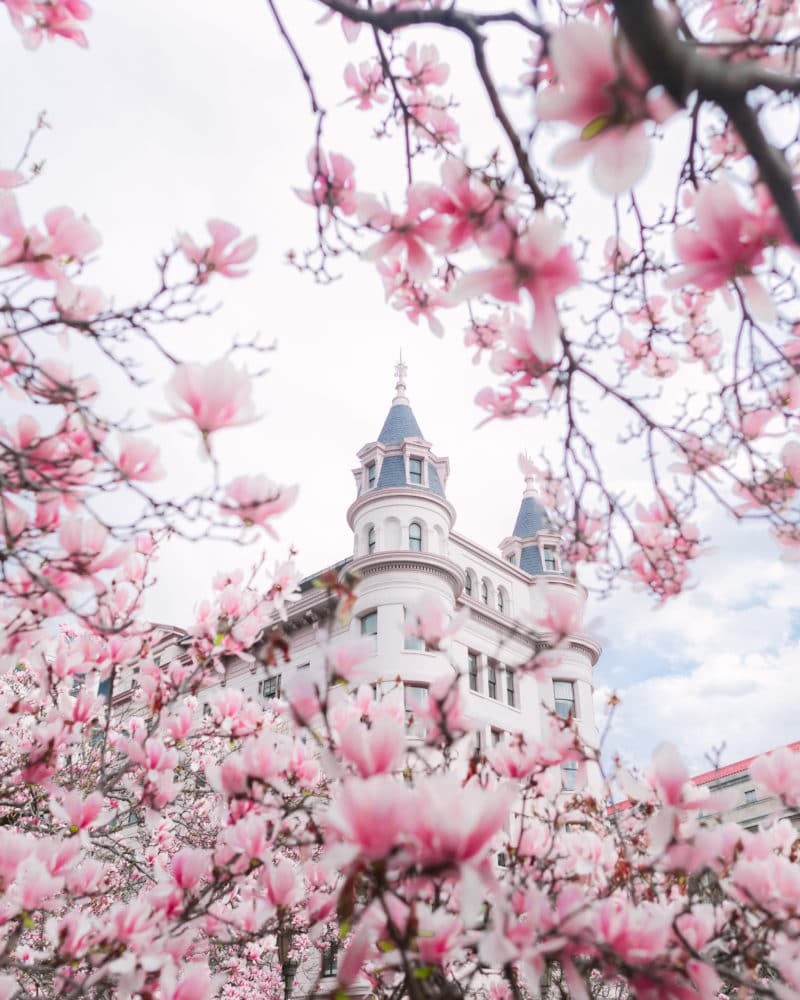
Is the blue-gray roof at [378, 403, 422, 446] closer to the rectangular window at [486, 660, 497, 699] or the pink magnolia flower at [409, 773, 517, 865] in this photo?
the rectangular window at [486, 660, 497, 699]

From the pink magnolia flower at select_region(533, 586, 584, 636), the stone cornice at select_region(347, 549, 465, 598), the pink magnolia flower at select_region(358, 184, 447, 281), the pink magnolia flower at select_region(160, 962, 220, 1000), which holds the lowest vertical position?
the pink magnolia flower at select_region(160, 962, 220, 1000)

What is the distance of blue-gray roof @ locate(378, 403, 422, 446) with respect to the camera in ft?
74.1

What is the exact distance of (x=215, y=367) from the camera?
1.71 m

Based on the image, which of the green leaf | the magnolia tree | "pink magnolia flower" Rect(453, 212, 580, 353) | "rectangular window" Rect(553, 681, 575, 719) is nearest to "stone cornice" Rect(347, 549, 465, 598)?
"rectangular window" Rect(553, 681, 575, 719)

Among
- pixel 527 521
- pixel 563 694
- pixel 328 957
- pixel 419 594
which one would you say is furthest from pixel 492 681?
pixel 328 957

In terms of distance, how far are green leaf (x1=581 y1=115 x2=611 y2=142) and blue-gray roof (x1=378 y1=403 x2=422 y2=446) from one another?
21.0 m

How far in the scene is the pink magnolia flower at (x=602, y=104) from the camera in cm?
108

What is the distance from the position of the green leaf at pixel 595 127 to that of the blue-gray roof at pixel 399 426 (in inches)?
827

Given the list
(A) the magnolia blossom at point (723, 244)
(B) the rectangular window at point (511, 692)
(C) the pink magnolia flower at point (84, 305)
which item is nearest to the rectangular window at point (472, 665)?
(B) the rectangular window at point (511, 692)

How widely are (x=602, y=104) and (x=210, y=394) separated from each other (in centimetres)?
106

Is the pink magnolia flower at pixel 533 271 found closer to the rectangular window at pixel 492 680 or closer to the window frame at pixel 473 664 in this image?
the window frame at pixel 473 664

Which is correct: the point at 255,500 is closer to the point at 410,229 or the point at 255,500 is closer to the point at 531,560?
the point at 410,229

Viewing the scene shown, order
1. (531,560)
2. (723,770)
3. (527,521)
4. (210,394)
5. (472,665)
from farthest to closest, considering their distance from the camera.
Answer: (527,521), (531,560), (472,665), (723,770), (210,394)

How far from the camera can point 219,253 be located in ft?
7.36
